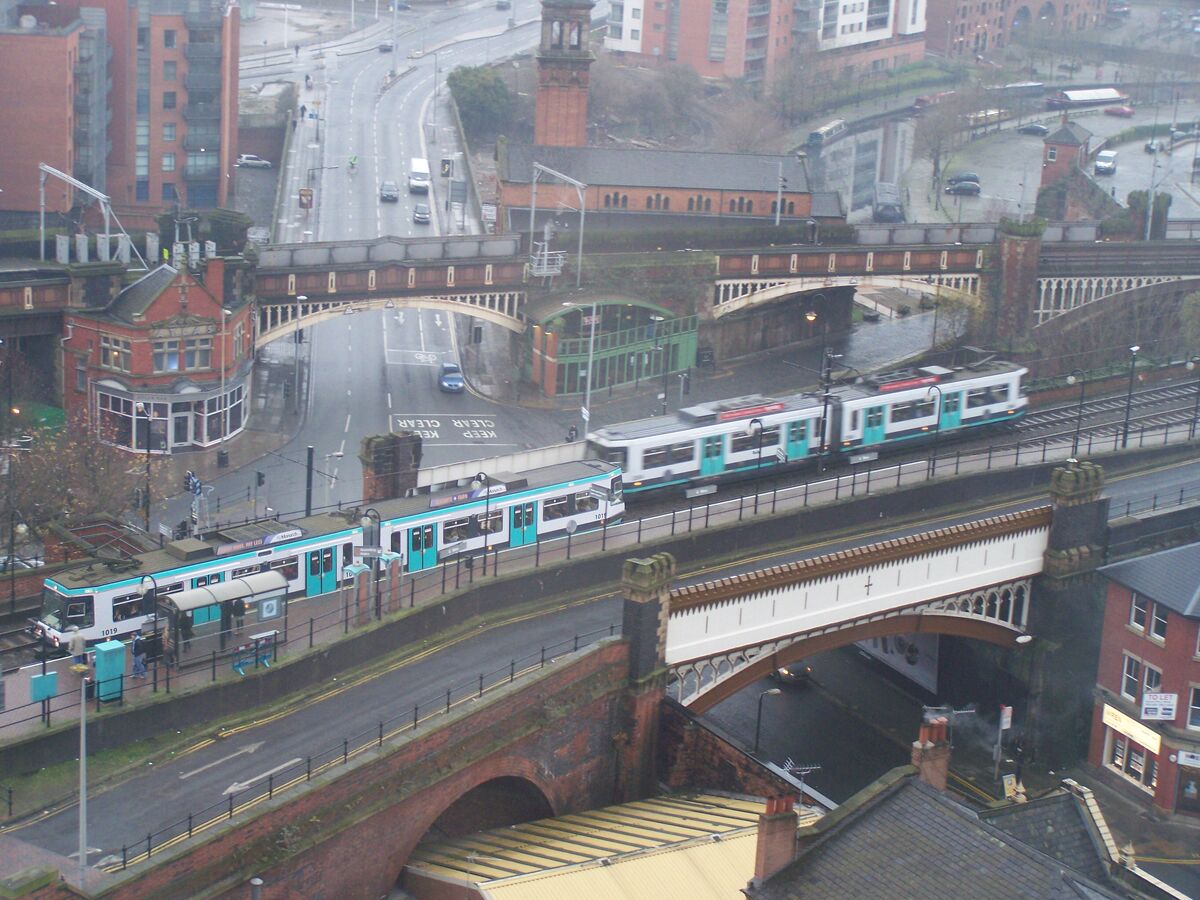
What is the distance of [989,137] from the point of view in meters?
177

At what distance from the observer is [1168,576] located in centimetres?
6562

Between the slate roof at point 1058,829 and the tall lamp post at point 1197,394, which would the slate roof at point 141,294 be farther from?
the slate roof at point 1058,829

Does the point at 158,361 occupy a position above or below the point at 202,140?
below

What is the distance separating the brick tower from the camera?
395 ft

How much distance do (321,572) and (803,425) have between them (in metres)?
23.6

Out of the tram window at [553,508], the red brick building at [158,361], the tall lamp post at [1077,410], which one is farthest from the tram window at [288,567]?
the tall lamp post at [1077,410]

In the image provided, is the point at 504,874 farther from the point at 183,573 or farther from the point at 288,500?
the point at 288,500

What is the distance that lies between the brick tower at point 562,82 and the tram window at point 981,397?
155ft

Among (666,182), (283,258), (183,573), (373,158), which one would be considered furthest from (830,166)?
(183,573)

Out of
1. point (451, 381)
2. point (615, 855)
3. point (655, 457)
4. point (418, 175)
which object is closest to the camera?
point (615, 855)

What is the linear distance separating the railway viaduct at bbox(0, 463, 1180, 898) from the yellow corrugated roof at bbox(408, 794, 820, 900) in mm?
1231

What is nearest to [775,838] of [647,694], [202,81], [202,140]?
[647,694]

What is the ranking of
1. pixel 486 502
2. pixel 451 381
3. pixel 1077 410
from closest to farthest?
pixel 486 502 < pixel 1077 410 < pixel 451 381

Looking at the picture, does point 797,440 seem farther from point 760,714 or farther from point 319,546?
point 319,546
